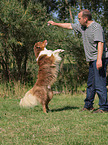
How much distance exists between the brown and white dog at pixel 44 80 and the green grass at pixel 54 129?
1.18 ft

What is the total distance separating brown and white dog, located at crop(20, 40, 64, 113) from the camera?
206 inches

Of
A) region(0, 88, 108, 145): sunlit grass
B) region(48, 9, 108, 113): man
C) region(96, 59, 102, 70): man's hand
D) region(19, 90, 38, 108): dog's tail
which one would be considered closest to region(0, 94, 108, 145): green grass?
region(0, 88, 108, 145): sunlit grass

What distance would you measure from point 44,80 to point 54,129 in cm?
184

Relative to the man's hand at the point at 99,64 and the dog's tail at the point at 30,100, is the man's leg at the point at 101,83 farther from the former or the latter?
the dog's tail at the point at 30,100

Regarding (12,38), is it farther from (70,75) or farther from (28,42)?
(70,75)

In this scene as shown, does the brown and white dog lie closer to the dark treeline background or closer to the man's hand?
the man's hand

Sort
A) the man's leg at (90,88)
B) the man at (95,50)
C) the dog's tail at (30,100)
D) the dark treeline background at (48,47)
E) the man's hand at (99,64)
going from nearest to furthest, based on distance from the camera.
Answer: the man's hand at (99,64)
the man at (95,50)
the man's leg at (90,88)
the dog's tail at (30,100)
the dark treeline background at (48,47)

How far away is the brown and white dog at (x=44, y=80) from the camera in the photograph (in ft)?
17.2

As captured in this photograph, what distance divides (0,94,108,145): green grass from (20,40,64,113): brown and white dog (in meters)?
0.36

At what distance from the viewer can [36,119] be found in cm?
454

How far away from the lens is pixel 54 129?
3695mm

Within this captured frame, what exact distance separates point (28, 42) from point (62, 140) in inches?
230

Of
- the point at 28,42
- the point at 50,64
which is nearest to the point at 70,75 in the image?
the point at 28,42

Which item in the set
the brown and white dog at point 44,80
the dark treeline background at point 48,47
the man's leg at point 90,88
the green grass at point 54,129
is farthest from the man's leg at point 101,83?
the dark treeline background at point 48,47
